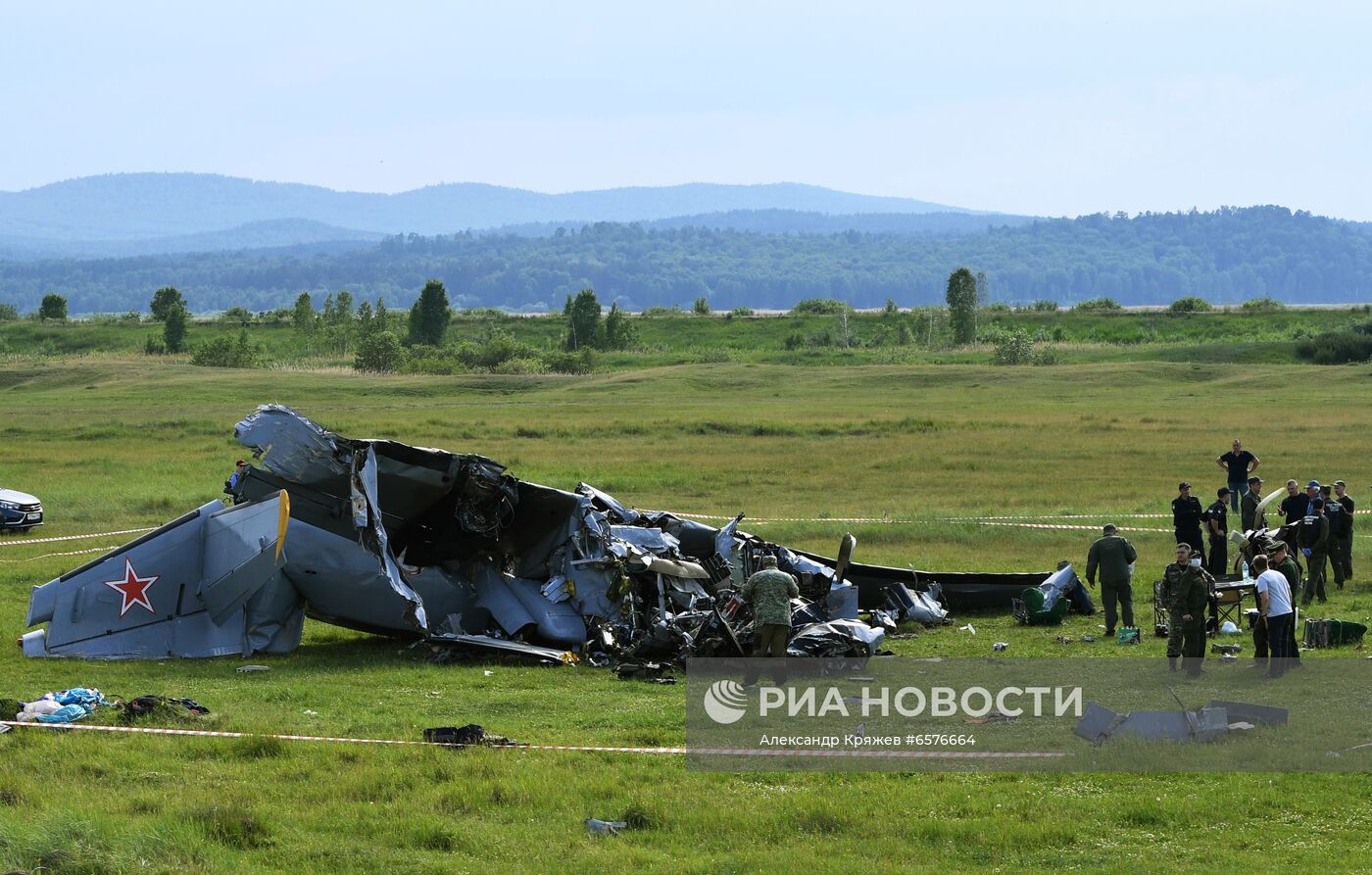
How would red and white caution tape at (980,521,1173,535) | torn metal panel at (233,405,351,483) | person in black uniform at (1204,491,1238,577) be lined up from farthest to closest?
1. red and white caution tape at (980,521,1173,535)
2. person in black uniform at (1204,491,1238,577)
3. torn metal panel at (233,405,351,483)

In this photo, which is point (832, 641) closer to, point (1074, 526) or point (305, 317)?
point (1074, 526)

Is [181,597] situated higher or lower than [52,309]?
lower

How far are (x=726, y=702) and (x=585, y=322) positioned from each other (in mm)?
105877

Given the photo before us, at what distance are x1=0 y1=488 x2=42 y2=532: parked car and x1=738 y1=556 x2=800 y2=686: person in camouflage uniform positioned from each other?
20483 millimetres

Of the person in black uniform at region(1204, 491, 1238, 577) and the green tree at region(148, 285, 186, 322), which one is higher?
the green tree at region(148, 285, 186, 322)

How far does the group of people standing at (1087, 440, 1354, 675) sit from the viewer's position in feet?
51.0

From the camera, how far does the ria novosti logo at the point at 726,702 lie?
14.2 m

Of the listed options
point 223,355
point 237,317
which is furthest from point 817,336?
point 237,317

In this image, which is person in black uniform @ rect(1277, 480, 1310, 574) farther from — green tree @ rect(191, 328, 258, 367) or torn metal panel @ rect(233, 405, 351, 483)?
green tree @ rect(191, 328, 258, 367)

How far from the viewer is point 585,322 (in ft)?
392

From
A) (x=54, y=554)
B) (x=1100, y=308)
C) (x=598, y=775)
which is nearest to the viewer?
(x=598, y=775)

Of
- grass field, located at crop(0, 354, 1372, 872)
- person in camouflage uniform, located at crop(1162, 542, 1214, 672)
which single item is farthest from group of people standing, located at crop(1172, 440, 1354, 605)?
person in camouflage uniform, located at crop(1162, 542, 1214, 672)

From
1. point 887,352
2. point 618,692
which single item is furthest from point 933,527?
point 887,352

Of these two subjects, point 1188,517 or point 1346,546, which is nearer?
point 1346,546
